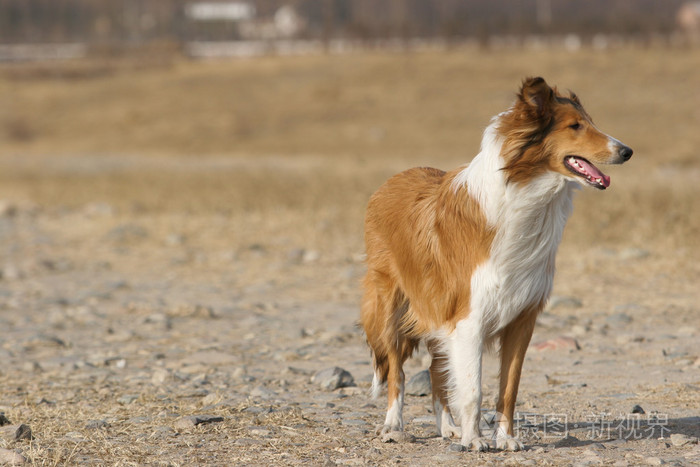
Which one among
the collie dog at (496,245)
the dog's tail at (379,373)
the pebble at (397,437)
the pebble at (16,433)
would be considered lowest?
the pebble at (397,437)

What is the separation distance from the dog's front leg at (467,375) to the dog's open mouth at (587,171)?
96cm

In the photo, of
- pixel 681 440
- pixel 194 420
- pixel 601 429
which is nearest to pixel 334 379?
pixel 194 420

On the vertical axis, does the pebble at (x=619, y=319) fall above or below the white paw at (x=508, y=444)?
below

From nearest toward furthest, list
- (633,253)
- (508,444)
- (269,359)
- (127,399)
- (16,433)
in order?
(508,444), (16,433), (127,399), (269,359), (633,253)

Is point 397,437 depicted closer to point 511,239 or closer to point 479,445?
point 479,445

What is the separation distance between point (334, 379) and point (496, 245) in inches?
81.4

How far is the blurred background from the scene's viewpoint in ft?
54.0

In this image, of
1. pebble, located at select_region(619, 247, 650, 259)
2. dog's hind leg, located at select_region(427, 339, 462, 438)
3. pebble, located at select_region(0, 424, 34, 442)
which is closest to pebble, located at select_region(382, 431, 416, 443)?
dog's hind leg, located at select_region(427, 339, 462, 438)

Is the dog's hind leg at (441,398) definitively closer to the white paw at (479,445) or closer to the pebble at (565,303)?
the white paw at (479,445)

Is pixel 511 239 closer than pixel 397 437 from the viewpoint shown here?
Yes

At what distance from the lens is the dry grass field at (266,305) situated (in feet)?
17.8

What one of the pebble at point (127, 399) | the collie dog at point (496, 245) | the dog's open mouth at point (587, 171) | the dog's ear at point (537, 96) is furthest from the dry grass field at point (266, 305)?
the dog's ear at point (537, 96)

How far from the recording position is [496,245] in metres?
5.09

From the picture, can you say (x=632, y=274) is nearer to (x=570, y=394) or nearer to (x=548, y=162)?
(x=570, y=394)
